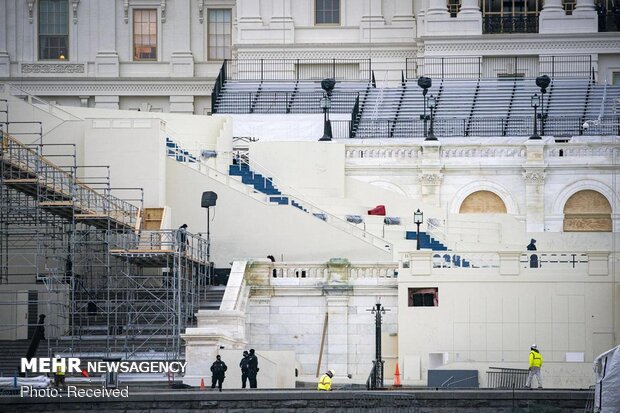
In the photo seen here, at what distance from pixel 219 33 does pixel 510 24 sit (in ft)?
41.7

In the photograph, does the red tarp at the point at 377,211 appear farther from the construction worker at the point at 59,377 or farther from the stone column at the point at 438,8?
the construction worker at the point at 59,377

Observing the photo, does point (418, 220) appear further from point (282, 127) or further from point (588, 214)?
point (282, 127)

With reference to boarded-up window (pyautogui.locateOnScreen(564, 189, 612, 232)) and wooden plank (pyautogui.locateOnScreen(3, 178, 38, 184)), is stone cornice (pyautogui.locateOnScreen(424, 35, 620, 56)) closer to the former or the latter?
→ boarded-up window (pyautogui.locateOnScreen(564, 189, 612, 232))

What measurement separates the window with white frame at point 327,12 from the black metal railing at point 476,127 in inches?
449

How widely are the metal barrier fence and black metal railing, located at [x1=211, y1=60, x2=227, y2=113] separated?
26.8 m

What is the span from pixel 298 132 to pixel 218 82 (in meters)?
5.79

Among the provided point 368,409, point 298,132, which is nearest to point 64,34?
point 298,132

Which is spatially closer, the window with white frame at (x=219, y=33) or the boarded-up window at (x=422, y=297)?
the boarded-up window at (x=422, y=297)

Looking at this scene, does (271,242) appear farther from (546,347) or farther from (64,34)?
(64,34)

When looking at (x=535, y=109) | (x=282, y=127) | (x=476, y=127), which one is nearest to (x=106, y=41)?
(x=282, y=127)

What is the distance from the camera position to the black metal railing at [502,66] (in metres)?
96.5

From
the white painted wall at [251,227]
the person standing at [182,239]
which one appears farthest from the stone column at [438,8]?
the person standing at [182,239]

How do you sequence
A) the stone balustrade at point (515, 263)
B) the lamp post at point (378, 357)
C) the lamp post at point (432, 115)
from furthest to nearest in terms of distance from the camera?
the lamp post at point (432, 115) → the stone balustrade at point (515, 263) → the lamp post at point (378, 357)

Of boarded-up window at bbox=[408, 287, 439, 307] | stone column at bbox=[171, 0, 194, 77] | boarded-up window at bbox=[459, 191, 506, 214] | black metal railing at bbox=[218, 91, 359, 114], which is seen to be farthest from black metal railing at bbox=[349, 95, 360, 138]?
boarded-up window at bbox=[408, 287, 439, 307]
